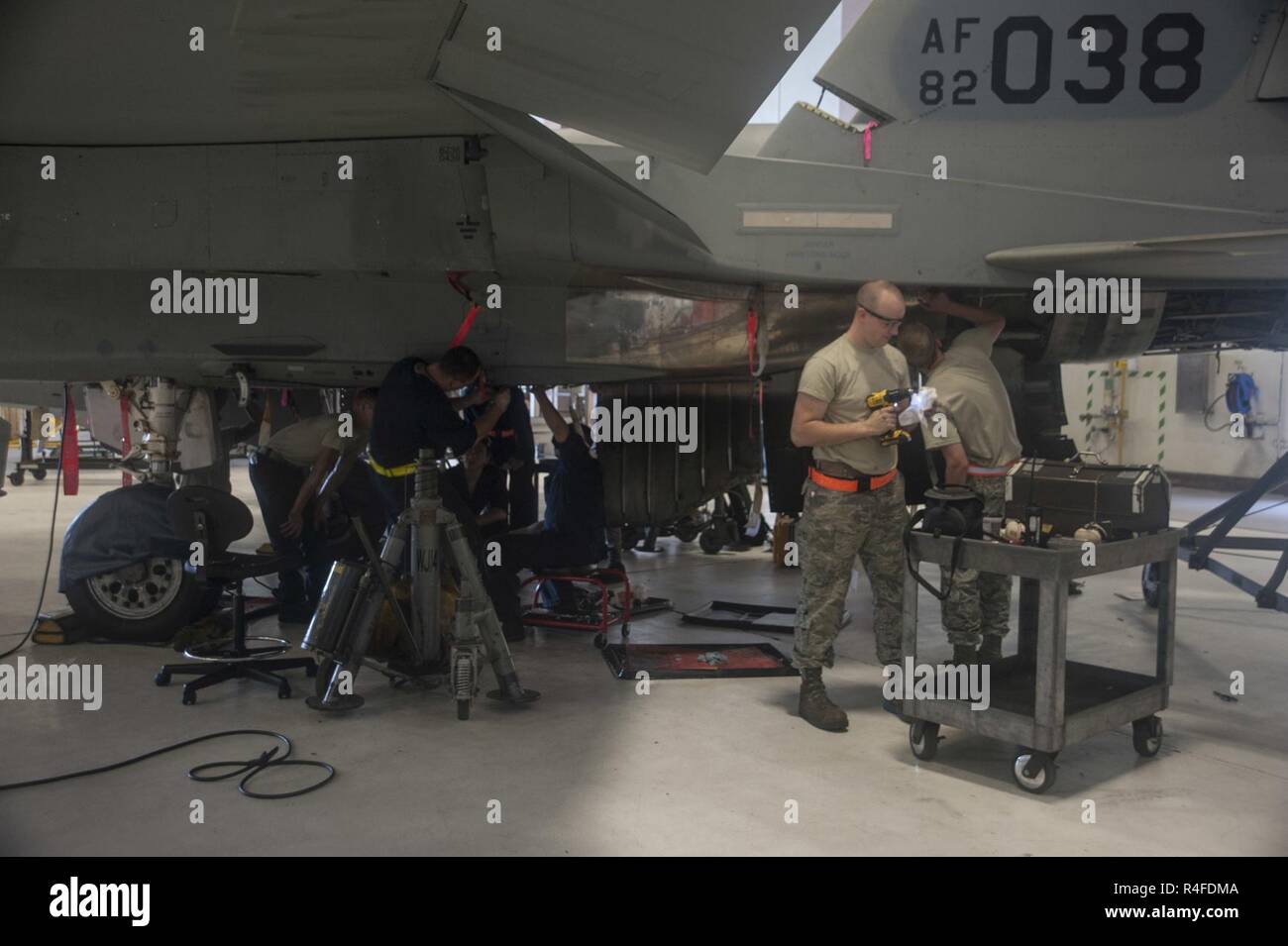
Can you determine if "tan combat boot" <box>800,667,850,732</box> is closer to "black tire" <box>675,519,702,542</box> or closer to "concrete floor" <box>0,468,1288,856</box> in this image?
"concrete floor" <box>0,468,1288,856</box>

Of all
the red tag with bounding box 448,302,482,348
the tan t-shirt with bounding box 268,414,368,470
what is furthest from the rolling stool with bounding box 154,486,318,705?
the red tag with bounding box 448,302,482,348

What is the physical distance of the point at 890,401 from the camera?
167 inches

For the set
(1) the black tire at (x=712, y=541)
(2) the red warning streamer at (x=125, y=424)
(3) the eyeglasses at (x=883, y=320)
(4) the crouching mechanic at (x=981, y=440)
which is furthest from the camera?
(1) the black tire at (x=712, y=541)

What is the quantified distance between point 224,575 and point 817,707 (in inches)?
123

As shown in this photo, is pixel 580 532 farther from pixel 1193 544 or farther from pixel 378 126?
pixel 1193 544

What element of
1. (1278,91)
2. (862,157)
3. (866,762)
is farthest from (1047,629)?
(1278,91)

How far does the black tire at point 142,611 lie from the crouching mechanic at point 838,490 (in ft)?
12.2

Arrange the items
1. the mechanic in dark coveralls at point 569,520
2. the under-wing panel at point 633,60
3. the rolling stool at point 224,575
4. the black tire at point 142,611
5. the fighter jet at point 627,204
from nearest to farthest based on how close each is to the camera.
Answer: the under-wing panel at point 633,60, the fighter jet at point 627,204, the rolling stool at point 224,575, the black tire at point 142,611, the mechanic in dark coveralls at point 569,520

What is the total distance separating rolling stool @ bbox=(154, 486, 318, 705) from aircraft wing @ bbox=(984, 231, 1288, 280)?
4.48 m

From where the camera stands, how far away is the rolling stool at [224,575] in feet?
16.3

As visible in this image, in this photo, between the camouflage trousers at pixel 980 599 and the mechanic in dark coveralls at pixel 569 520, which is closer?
the camouflage trousers at pixel 980 599

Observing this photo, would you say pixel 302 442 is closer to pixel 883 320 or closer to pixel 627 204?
pixel 627 204

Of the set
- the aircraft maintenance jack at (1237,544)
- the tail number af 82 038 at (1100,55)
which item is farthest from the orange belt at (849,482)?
the aircraft maintenance jack at (1237,544)

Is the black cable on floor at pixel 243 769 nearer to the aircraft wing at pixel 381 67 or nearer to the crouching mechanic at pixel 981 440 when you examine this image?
the aircraft wing at pixel 381 67
